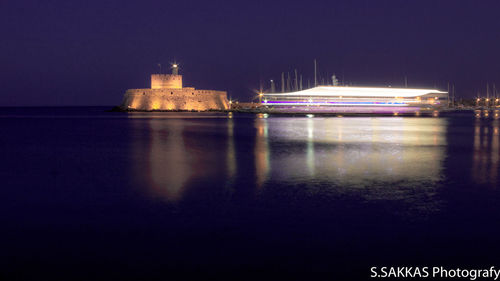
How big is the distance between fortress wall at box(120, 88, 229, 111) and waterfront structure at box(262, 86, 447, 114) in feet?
42.6

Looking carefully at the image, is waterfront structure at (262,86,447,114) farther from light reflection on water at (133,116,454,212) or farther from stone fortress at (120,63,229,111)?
light reflection on water at (133,116,454,212)

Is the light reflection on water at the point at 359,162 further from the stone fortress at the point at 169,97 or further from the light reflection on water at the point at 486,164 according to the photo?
the stone fortress at the point at 169,97

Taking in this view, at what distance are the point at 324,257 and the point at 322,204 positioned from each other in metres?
2.12

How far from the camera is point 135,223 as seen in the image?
17.4ft

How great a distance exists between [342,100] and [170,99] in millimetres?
26212

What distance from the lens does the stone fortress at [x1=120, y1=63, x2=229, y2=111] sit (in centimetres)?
6588

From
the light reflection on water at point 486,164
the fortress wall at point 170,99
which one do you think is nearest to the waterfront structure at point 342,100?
the fortress wall at point 170,99

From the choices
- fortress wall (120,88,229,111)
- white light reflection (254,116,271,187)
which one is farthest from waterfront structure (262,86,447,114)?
white light reflection (254,116,271,187)

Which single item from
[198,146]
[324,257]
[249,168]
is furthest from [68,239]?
[198,146]

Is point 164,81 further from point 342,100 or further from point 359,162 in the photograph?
point 359,162

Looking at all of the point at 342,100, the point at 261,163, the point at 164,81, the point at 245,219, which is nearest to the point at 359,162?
the point at 261,163

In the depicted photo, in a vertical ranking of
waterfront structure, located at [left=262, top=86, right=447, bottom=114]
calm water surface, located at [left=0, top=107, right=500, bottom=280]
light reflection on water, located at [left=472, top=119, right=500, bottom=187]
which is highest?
waterfront structure, located at [left=262, top=86, right=447, bottom=114]

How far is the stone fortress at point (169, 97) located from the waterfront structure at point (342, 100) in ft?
42.8

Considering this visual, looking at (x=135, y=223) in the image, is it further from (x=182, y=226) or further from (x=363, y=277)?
(x=363, y=277)
